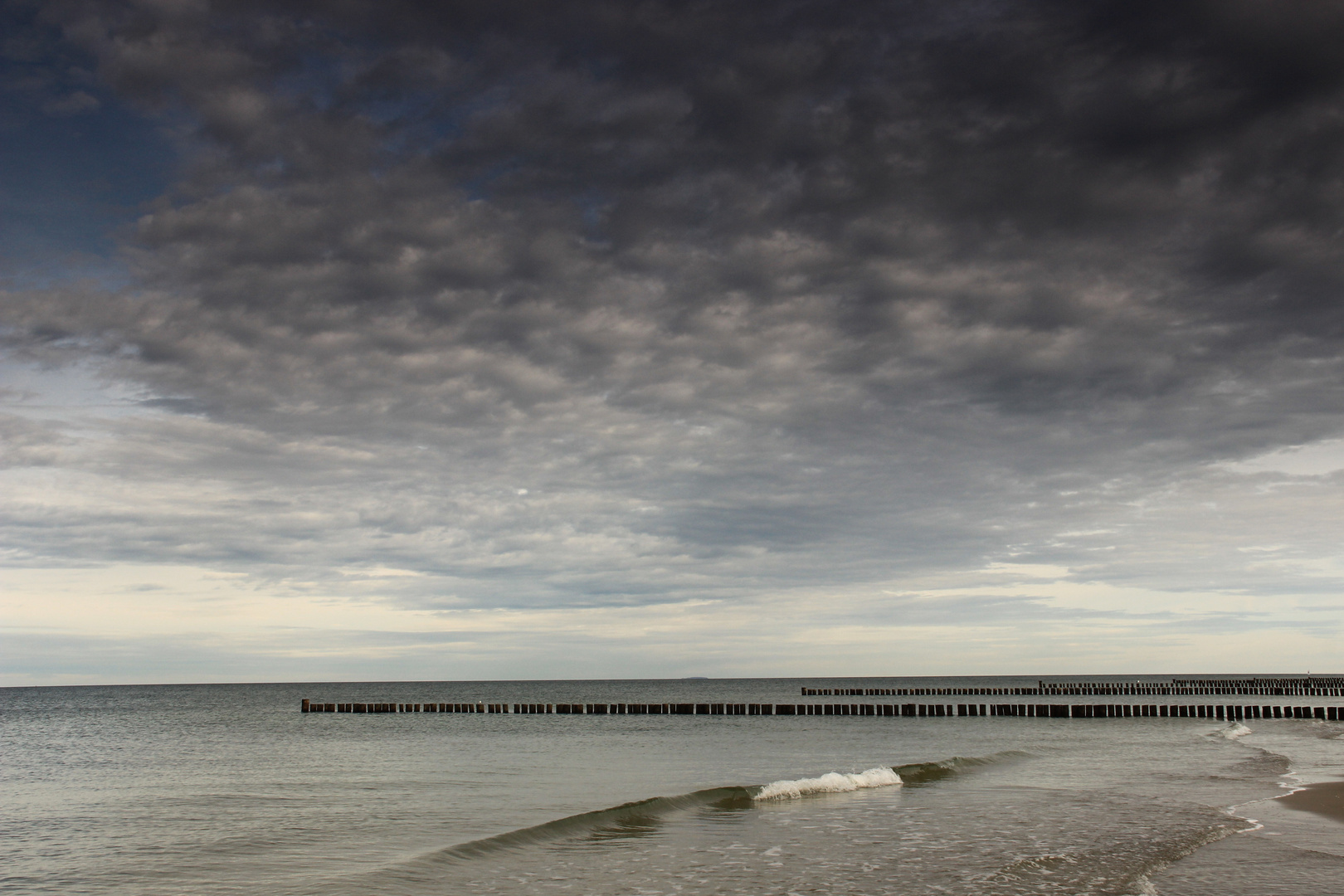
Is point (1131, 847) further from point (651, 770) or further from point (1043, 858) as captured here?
point (651, 770)

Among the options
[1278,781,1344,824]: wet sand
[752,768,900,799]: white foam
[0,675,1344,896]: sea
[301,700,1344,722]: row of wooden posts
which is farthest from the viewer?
[301,700,1344,722]: row of wooden posts

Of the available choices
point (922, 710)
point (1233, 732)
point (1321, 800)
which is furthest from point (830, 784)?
point (922, 710)

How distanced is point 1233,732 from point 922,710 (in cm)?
2337

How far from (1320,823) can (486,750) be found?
30.3 meters

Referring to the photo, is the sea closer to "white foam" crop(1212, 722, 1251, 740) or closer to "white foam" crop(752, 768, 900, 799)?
"white foam" crop(752, 768, 900, 799)

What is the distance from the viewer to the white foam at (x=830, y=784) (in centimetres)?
2347

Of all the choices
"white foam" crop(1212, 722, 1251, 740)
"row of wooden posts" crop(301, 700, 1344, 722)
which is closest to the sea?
"white foam" crop(1212, 722, 1251, 740)

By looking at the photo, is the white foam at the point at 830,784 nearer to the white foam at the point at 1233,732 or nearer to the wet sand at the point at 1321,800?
the wet sand at the point at 1321,800

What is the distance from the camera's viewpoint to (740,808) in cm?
2152

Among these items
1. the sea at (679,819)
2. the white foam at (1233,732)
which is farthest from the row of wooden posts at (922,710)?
the sea at (679,819)

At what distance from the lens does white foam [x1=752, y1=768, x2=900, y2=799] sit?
23.5 meters

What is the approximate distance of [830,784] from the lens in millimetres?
24891

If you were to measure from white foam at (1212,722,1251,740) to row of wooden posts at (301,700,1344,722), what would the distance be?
9.01 metres

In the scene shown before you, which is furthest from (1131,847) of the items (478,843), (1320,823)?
(478,843)
